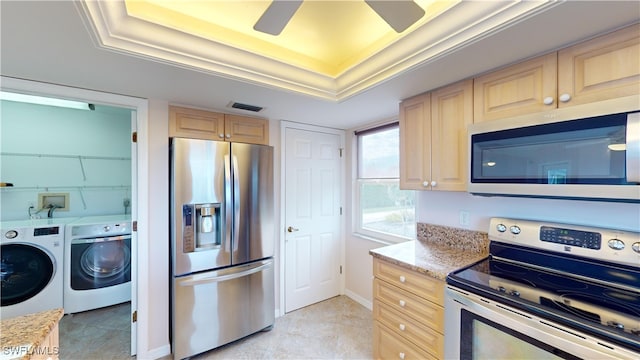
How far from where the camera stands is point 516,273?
1.39 metres

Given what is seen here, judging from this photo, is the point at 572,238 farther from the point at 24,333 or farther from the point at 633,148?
the point at 24,333

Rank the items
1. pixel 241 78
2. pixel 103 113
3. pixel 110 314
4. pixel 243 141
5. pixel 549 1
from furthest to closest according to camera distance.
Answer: pixel 103 113, pixel 110 314, pixel 243 141, pixel 241 78, pixel 549 1

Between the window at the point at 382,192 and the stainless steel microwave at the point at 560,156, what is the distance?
1.03 metres

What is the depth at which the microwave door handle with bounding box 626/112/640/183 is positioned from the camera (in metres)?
0.96

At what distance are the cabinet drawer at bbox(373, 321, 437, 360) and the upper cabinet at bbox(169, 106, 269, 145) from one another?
1933 mm

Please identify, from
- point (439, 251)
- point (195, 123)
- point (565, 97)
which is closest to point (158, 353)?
point (195, 123)

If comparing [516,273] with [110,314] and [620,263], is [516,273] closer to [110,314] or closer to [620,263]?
[620,263]

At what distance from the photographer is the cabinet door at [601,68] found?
1043 millimetres

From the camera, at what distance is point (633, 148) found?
98 centimetres

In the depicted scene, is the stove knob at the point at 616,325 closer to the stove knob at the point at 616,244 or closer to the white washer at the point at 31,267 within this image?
the stove knob at the point at 616,244

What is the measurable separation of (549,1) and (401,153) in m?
1.17

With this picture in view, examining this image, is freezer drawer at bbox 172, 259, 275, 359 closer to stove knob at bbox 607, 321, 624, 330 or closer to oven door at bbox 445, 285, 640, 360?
oven door at bbox 445, 285, 640, 360

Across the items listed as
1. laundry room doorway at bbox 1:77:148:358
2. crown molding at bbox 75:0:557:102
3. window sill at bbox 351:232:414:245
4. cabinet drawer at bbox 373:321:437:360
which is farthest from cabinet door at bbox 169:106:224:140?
cabinet drawer at bbox 373:321:437:360

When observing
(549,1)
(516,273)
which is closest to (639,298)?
(516,273)
